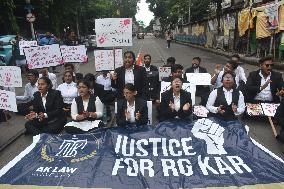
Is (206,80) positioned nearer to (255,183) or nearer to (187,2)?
(255,183)

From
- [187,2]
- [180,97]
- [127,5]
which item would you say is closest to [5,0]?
[180,97]

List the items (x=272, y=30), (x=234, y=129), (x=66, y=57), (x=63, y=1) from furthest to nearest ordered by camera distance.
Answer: (x=63, y=1) < (x=272, y=30) < (x=66, y=57) < (x=234, y=129)

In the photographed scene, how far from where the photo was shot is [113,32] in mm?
8367

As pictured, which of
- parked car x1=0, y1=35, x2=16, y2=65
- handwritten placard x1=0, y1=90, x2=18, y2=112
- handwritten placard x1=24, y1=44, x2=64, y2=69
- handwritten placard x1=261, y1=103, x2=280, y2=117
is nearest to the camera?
handwritten placard x1=0, y1=90, x2=18, y2=112

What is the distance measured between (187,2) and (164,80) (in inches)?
1660

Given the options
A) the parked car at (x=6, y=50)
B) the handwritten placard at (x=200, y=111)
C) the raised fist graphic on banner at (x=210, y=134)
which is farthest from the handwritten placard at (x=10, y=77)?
the parked car at (x=6, y=50)

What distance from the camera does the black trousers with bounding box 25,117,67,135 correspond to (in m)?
7.10

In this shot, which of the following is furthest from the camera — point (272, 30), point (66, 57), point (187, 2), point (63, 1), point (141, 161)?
point (187, 2)

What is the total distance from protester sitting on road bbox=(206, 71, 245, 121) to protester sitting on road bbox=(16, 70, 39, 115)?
14.1 feet

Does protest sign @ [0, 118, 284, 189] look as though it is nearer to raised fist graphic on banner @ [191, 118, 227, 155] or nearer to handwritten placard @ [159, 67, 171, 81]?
raised fist graphic on banner @ [191, 118, 227, 155]

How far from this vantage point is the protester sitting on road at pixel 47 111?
278 inches

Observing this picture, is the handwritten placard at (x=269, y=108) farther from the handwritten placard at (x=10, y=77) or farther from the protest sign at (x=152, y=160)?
the handwritten placard at (x=10, y=77)

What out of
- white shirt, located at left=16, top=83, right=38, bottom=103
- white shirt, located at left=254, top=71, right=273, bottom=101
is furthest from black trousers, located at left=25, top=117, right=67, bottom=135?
white shirt, located at left=254, top=71, right=273, bottom=101

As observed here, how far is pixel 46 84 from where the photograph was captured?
6.98 metres
